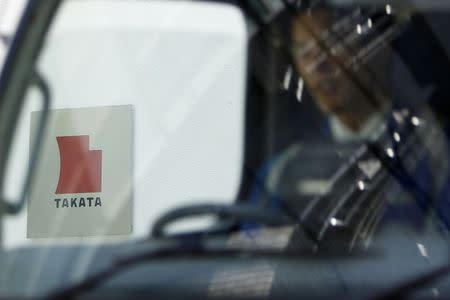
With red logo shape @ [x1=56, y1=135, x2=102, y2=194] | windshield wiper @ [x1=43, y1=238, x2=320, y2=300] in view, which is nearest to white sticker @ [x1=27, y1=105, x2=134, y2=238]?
red logo shape @ [x1=56, y1=135, x2=102, y2=194]

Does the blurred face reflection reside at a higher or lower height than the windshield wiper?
higher

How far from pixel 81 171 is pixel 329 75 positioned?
76 centimetres

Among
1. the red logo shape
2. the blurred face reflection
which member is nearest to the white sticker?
the red logo shape

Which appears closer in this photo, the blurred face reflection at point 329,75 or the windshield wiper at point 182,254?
the windshield wiper at point 182,254

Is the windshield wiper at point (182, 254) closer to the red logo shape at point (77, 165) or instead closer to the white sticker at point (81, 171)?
the white sticker at point (81, 171)

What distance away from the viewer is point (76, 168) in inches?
79.7

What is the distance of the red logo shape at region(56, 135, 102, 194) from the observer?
6.55ft

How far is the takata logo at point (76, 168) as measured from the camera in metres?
1.99

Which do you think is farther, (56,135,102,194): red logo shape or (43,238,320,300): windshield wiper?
(56,135,102,194): red logo shape

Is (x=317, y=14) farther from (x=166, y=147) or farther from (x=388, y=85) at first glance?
(x=166, y=147)

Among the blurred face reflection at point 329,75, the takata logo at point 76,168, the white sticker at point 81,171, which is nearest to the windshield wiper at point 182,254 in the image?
the white sticker at point 81,171

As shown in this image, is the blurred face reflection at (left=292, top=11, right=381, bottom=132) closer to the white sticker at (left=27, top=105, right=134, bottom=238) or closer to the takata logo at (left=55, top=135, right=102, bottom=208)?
the white sticker at (left=27, top=105, right=134, bottom=238)

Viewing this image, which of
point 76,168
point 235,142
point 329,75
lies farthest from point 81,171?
point 329,75

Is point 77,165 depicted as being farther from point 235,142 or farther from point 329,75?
point 329,75
